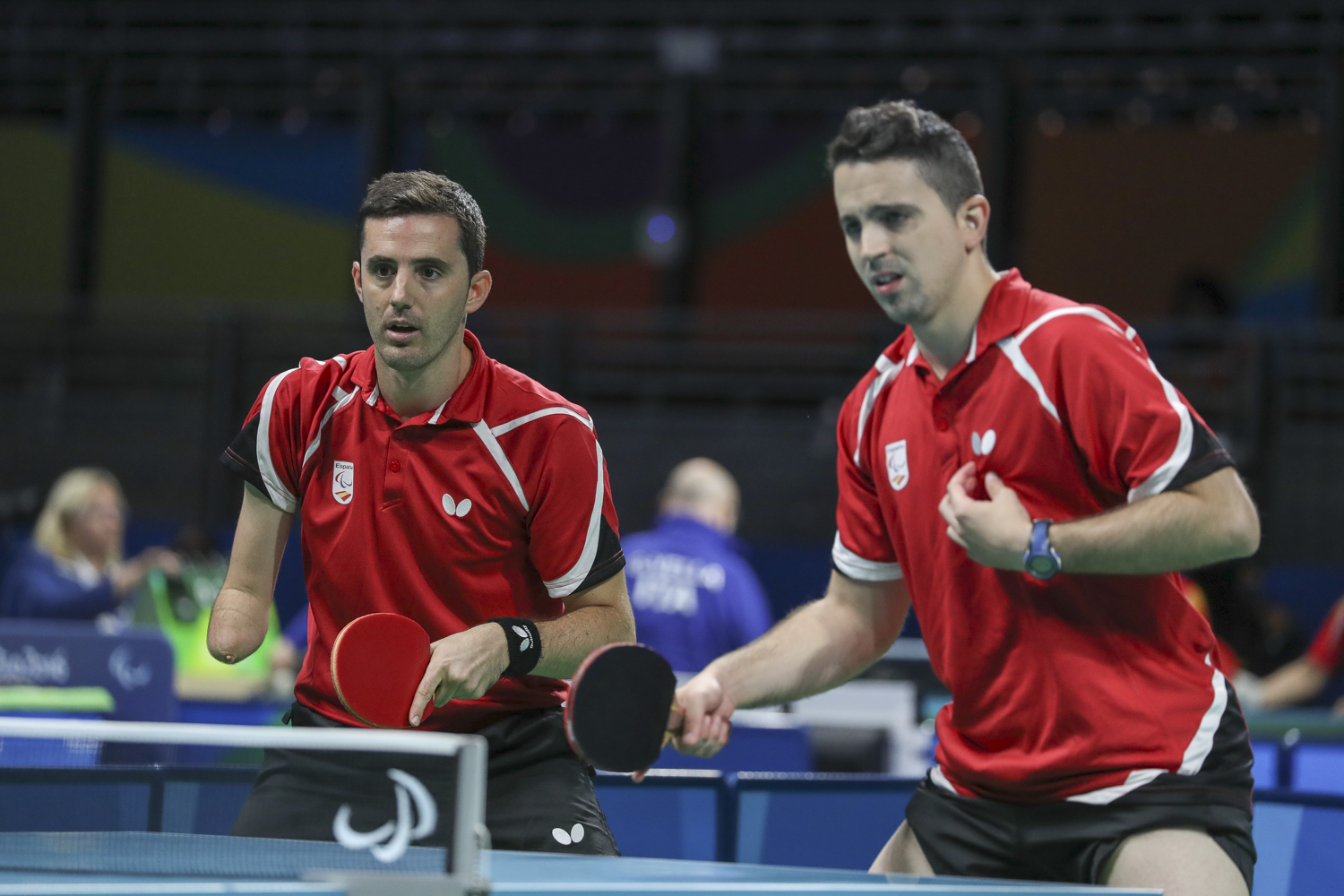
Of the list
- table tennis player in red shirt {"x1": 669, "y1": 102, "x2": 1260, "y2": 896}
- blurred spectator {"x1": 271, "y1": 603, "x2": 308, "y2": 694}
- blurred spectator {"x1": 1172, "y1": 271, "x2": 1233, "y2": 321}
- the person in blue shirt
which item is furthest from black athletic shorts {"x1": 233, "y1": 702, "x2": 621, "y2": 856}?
blurred spectator {"x1": 1172, "y1": 271, "x2": 1233, "y2": 321}

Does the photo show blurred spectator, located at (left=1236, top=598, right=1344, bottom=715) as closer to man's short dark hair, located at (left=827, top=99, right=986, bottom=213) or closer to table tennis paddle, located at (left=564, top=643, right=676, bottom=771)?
man's short dark hair, located at (left=827, top=99, right=986, bottom=213)

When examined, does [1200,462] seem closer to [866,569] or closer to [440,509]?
[866,569]

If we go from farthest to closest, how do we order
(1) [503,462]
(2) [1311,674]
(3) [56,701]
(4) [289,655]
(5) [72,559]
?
(5) [72,559] < (4) [289,655] < (2) [1311,674] < (3) [56,701] < (1) [503,462]

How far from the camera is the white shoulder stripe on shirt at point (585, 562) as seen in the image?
9.44 feet

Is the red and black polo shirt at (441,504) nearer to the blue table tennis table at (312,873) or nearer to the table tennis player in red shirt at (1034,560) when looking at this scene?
the table tennis player in red shirt at (1034,560)

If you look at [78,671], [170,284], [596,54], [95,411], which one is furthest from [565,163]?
[78,671]

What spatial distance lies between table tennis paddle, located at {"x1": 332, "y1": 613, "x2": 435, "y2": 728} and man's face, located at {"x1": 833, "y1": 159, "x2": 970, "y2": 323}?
93 cm

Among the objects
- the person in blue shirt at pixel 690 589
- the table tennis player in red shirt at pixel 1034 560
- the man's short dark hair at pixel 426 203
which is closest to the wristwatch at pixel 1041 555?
the table tennis player in red shirt at pixel 1034 560

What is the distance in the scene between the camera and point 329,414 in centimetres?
294

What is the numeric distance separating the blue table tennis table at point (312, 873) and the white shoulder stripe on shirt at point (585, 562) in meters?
0.74

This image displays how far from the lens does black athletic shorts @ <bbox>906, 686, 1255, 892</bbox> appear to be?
2428mm

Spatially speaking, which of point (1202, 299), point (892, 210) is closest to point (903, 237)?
point (892, 210)

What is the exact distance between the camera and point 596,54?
12.7 meters

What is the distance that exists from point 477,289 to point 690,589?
11.0 ft
